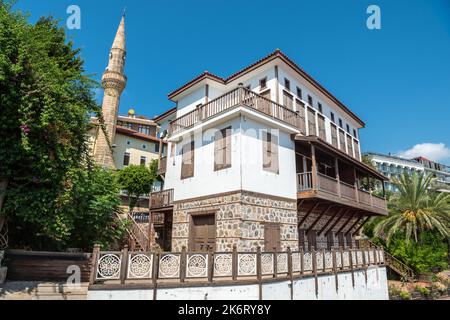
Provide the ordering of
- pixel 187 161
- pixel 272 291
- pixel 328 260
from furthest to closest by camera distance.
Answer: pixel 187 161
pixel 328 260
pixel 272 291

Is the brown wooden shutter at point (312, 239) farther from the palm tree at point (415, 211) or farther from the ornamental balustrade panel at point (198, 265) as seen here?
the palm tree at point (415, 211)

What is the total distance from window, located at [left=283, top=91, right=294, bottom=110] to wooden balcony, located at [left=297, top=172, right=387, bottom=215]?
12.1ft

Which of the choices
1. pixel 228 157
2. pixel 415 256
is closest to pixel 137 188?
pixel 228 157

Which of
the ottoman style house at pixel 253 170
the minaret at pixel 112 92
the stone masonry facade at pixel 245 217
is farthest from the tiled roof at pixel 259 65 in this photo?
the minaret at pixel 112 92

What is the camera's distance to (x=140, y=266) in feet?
23.9

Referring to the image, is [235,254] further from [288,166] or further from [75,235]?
[75,235]

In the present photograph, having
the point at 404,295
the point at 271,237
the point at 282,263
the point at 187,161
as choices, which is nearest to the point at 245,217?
the point at 271,237

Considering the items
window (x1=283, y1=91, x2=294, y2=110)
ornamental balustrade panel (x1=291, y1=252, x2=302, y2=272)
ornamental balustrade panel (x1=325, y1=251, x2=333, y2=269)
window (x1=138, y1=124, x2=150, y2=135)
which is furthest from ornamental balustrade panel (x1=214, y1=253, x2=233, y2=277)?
window (x1=138, y1=124, x2=150, y2=135)

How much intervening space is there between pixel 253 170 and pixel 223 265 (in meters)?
4.77

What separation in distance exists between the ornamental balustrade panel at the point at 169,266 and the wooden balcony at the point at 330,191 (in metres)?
7.42

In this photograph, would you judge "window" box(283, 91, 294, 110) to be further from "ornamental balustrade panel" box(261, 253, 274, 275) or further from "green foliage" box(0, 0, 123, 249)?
"green foliage" box(0, 0, 123, 249)

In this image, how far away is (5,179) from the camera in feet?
26.9

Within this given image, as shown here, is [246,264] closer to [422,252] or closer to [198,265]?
[198,265]

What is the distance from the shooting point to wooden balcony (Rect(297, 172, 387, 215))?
12938 mm
